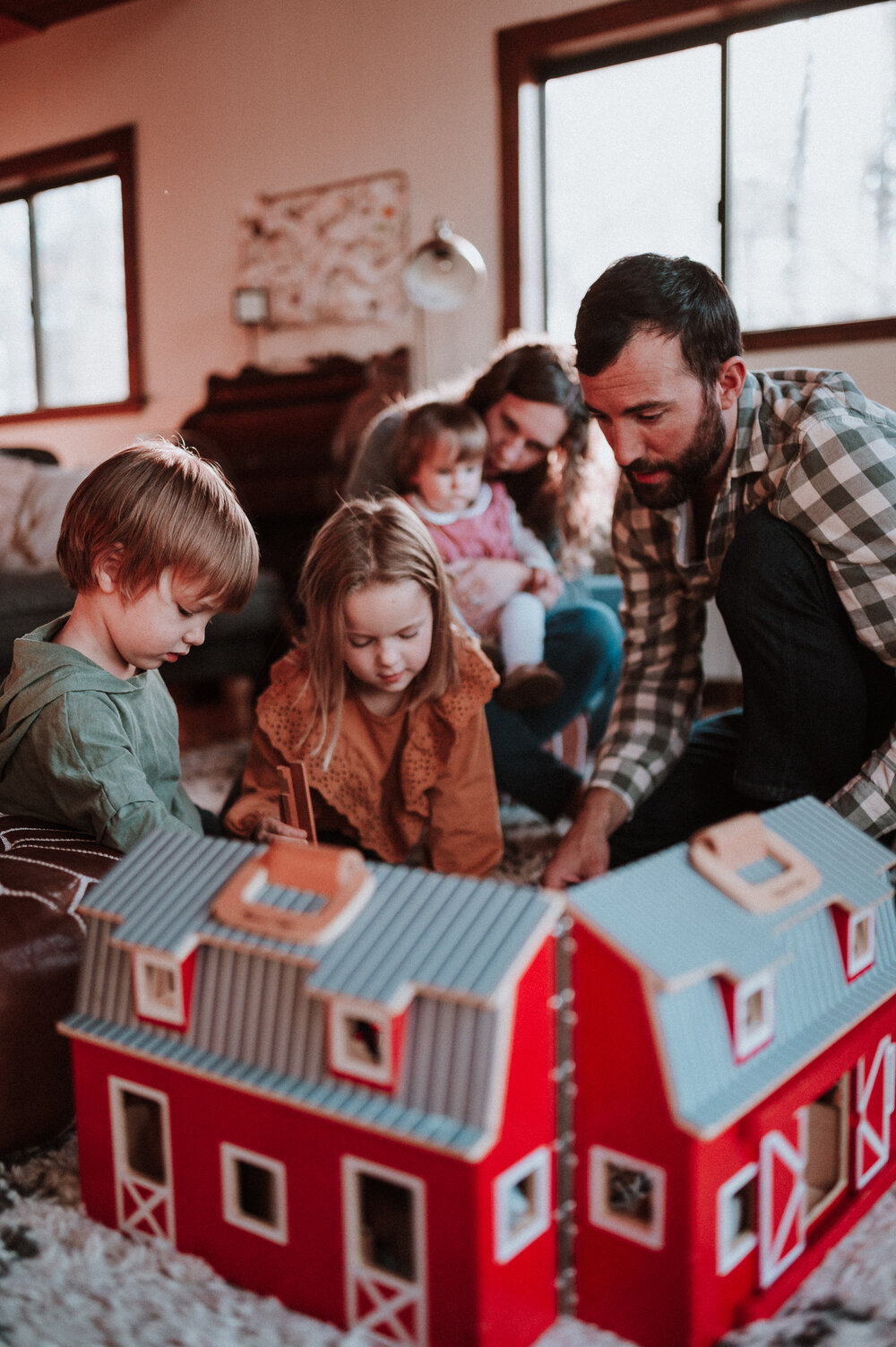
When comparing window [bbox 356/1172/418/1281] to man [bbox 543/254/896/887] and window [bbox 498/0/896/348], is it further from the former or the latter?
window [bbox 498/0/896/348]

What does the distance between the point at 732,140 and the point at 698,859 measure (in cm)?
332

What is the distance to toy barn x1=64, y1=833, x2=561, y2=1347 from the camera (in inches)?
22.6

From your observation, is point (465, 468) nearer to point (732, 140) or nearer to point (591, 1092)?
point (591, 1092)

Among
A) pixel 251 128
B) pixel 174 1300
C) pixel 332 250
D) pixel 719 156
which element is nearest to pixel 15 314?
pixel 251 128

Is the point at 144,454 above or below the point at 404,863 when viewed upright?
above

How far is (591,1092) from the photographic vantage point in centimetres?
62

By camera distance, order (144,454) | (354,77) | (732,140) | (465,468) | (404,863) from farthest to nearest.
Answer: (354,77), (732,140), (465,468), (404,863), (144,454)

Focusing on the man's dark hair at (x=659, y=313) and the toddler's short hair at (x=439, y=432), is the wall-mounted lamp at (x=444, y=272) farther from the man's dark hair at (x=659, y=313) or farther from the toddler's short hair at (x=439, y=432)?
the man's dark hair at (x=659, y=313)

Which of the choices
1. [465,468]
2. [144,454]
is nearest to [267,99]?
[465,468]

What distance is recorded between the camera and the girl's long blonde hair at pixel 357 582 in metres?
1.33

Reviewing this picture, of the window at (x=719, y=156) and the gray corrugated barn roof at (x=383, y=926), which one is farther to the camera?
the window at (x=719, y=156)

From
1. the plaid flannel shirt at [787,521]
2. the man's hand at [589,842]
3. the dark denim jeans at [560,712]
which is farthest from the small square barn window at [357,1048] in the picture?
the dark denim jeans at [560,712]

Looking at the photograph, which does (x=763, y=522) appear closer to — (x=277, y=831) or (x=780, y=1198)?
(x=277, y=831)

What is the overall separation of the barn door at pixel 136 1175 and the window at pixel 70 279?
173 inches
